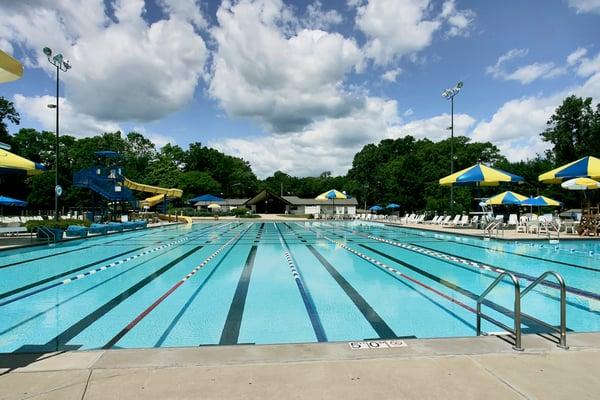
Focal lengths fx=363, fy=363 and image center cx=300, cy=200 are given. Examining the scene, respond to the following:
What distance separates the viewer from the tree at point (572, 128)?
38.0 meters

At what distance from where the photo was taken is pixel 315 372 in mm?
2768

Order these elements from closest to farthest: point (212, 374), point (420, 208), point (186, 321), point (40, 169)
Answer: point (212, 374) < point (186, 321) < point (40, 169) < point (420, 208)

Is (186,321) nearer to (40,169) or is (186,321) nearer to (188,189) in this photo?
(40,169)

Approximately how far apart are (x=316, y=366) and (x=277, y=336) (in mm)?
1676

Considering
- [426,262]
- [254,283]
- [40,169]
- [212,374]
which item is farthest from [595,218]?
[40,169]

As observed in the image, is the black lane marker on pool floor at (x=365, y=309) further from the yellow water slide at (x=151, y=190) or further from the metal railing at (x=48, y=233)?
the yellow water slide at (x=151, y=190)

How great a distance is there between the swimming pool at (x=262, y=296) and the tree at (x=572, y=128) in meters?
33.5

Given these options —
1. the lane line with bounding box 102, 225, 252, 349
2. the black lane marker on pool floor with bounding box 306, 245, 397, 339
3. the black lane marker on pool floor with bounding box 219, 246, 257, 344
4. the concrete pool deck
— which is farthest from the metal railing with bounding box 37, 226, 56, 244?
the concrete pool deck

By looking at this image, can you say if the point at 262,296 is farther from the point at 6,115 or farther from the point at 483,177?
the point at 6,115

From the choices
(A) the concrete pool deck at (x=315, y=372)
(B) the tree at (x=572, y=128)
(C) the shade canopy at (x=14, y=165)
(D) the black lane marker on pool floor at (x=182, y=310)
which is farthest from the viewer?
(B) the tree at (x=572, y=128)

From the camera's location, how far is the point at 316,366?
2871mm

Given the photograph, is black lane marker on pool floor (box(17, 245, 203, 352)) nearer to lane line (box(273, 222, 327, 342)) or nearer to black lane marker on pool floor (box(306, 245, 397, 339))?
lane line (box(273, 222, 327, 342))

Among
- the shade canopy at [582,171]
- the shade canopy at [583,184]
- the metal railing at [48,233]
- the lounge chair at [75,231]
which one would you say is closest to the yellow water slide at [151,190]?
the lounge chair at [75,231]

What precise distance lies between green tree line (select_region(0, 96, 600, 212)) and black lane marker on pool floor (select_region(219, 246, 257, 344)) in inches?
1036
